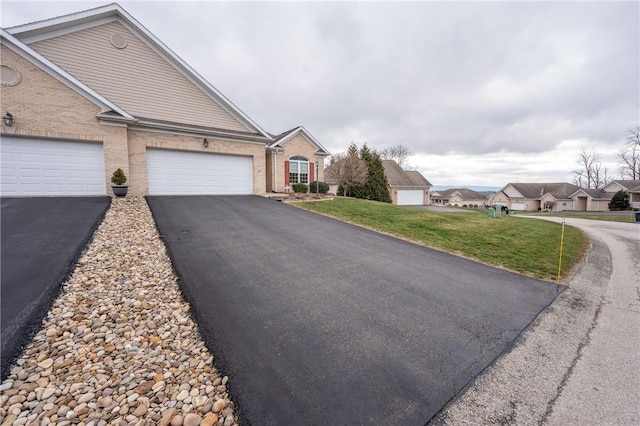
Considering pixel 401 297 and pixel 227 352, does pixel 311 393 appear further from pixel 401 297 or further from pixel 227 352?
pixel 401 297

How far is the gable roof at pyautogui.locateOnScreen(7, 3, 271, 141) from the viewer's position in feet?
34.5

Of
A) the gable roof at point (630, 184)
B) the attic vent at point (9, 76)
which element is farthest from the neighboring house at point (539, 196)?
the attic vent at point (9, 76)

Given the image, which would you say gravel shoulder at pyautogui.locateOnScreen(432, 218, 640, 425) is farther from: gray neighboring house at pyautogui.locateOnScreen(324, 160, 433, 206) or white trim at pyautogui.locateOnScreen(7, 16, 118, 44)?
gray neighboring house at pyautogui.locateOnScreen(324, 160, 433, 206)

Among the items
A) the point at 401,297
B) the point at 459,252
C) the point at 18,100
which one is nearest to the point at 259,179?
the point at 18,100

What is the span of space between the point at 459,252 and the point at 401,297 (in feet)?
12.2

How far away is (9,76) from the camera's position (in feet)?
29.0

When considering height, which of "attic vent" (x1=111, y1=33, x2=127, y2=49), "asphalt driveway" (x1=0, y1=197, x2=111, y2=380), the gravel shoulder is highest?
"attic vent" (x1=111, y1=33, x2=127, y2=49)

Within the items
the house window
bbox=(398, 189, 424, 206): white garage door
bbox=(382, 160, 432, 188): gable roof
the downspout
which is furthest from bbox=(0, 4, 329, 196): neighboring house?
bbox=(398, 189, 424, 206): white garage door

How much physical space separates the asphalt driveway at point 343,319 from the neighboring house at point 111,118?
6603 mm

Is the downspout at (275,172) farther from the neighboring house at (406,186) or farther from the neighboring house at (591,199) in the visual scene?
the neighboring house at (591,199)

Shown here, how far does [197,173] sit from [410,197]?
1032 inches

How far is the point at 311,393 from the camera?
2219mm

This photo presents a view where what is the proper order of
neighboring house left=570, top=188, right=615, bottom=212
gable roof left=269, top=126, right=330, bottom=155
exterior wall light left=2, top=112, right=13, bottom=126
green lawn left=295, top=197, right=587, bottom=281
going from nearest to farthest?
1. green lawn left=295, top=197, right=587, bottom=281
2. exterior wall light left=2, top=112, right=13, bottom=126
3. gable roof left=269, top=126, right=330, bottom=155
4. neighboring house left=570, top=188, right=615, bottom=212

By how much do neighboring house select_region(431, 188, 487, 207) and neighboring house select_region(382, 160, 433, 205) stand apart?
34.8 metres
